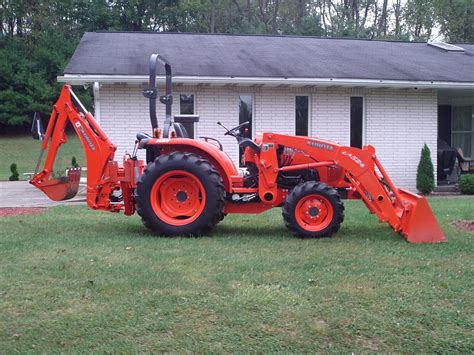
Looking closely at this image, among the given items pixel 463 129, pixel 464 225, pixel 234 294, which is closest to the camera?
pixel 234 294

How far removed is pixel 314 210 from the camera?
7.58 meters

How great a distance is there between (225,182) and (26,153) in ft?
97.2

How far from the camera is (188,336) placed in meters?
4.08

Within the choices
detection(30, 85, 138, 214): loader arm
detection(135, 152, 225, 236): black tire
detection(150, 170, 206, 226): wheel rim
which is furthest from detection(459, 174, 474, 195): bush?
detection(30, 85, 138, 214): loader arm

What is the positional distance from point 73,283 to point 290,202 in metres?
3.19

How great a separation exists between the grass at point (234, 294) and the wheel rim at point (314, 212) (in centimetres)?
27

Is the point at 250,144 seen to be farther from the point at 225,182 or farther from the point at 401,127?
the point at 401,127

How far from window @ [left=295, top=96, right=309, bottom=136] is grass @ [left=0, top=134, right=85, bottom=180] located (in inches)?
705

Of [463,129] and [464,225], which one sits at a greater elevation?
[463,129]

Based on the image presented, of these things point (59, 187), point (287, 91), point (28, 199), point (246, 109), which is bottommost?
point (28, 199)

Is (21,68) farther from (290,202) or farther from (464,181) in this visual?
(290,202)

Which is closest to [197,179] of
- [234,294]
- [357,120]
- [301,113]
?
[234,294]

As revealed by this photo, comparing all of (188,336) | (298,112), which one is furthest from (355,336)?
(298,112)

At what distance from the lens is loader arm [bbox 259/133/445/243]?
723cm
